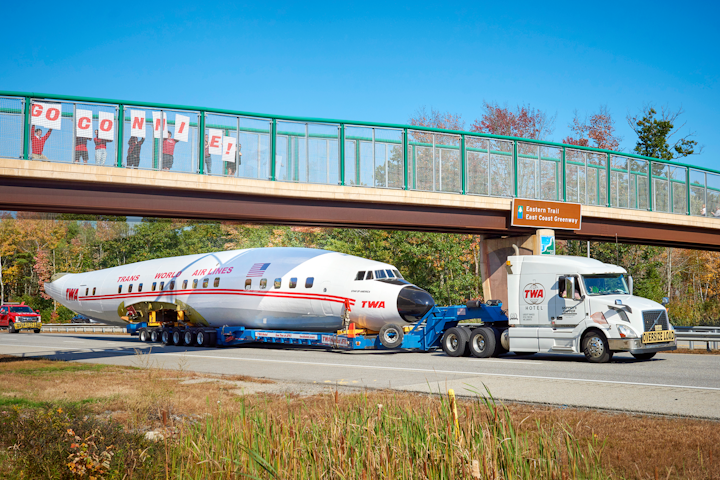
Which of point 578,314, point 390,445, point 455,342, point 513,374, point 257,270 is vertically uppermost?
point 257,270

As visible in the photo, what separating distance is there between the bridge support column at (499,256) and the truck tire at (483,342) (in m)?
11.2

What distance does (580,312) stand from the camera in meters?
18.1

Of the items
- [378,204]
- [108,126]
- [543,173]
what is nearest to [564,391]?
[378,204]

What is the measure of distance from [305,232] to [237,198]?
37546 millimetres

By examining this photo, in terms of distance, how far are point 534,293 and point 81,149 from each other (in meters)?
15.6

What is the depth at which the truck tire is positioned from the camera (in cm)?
2027

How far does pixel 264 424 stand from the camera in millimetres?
6531

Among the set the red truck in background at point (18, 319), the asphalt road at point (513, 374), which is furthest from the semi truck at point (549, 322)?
the red truck in background at point (18, 319)

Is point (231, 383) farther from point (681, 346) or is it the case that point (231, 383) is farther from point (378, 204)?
point (681, 346)

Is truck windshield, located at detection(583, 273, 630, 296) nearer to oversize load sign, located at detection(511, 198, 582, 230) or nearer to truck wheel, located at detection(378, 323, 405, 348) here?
truck wheel, located at detection(378, 323, 405, 348)

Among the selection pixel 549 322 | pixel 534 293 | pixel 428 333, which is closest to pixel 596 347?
pixel 549 322

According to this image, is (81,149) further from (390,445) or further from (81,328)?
(81,328)

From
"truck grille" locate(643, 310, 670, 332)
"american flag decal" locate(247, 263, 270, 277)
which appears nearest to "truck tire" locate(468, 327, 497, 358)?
"truck grille" locate(643, 310, 670, 332)

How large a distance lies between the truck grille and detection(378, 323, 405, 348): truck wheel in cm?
792
